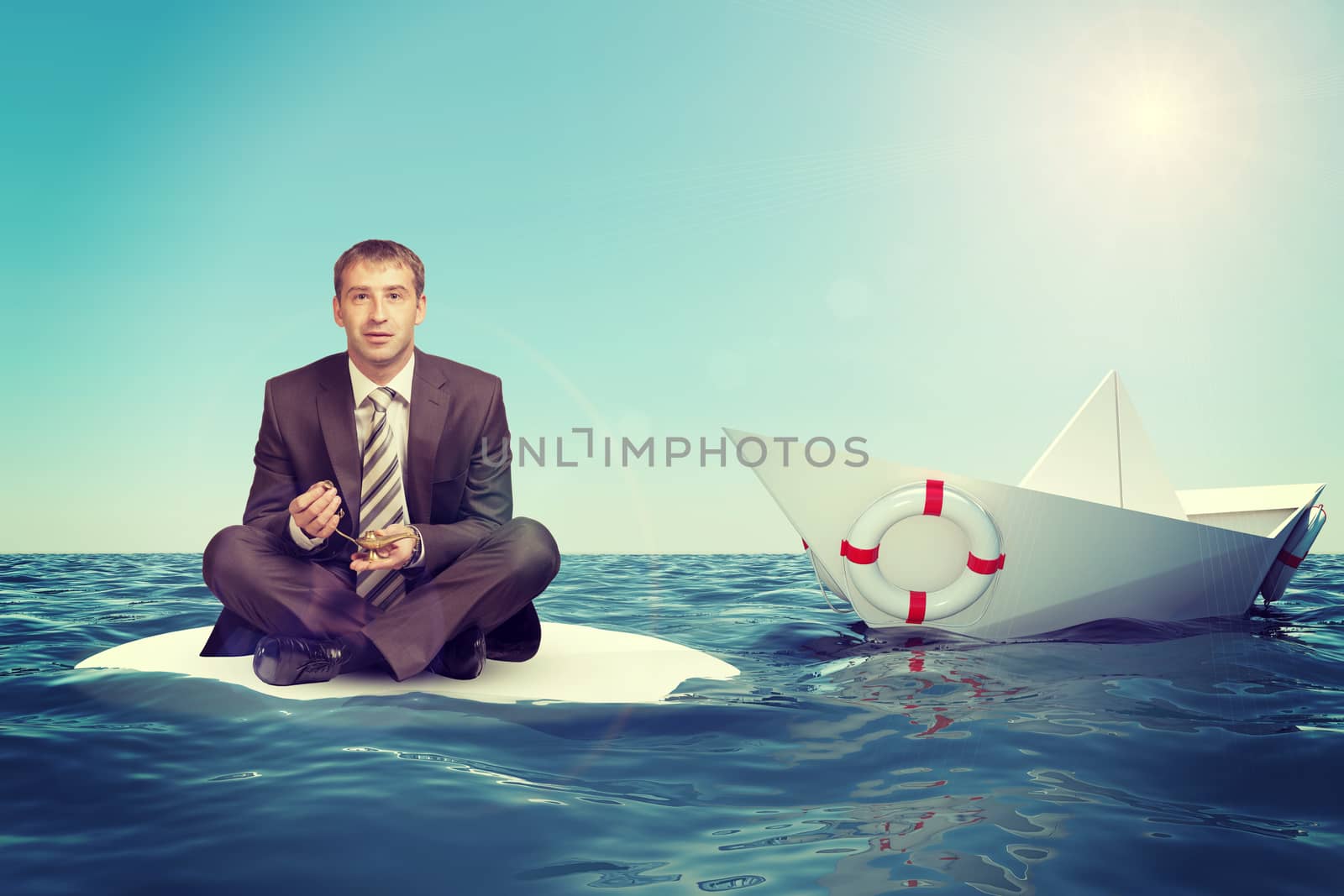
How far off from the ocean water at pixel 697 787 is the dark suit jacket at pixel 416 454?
634 mm

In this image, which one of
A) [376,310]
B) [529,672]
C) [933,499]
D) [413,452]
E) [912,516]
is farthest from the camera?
[912,516]

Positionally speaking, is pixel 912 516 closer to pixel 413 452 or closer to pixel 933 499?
pixel 933 499

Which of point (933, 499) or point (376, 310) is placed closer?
point (376, 310)

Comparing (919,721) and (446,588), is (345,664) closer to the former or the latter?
(446,588)

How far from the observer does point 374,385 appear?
3209 mm

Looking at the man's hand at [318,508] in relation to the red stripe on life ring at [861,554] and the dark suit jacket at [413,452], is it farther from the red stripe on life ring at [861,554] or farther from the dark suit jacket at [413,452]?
the red stripe on life ring at [861,554]

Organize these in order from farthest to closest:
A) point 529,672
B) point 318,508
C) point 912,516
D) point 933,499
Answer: point 912,516, point 933,499, point 529,672, point 318,508

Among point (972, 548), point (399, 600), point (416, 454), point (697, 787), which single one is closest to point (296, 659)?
point (399, 600)

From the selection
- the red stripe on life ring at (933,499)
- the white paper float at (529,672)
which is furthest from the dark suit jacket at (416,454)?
the red stripe on life ring at (933,499)

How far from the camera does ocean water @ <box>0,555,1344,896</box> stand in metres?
1.69

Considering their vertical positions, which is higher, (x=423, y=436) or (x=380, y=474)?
(x=423, y=436)

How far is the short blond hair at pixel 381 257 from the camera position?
312cm

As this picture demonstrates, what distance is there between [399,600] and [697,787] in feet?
5.07

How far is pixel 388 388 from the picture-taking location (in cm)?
319
